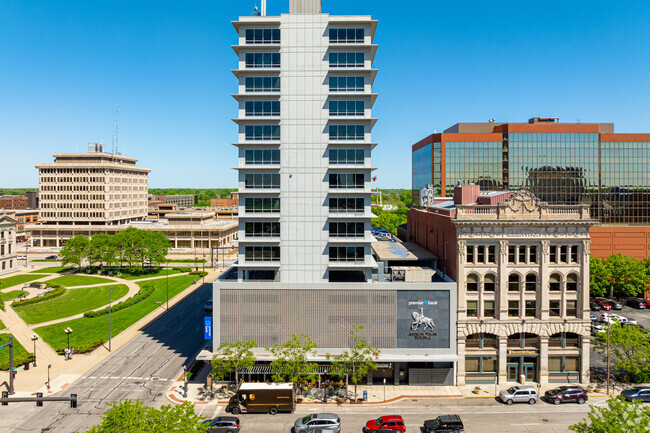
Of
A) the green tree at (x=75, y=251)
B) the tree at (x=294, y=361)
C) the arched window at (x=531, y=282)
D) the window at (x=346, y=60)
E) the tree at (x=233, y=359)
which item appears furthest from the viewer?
the green tree at (x=75, y=251)

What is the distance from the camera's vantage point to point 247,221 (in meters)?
55.4

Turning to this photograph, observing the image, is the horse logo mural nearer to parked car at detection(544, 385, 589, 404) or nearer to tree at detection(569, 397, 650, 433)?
parked car at detection(544, 385, 589, 404)

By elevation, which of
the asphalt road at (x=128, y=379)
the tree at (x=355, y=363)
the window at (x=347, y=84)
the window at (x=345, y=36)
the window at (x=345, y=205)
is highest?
the window at (x=345, y=36)

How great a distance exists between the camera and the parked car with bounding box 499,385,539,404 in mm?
47688

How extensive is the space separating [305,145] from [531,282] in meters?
34.4

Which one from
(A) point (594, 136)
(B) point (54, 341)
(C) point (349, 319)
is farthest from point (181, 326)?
(A) point (594, 136)

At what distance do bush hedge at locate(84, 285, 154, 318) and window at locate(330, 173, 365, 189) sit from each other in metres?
58.3

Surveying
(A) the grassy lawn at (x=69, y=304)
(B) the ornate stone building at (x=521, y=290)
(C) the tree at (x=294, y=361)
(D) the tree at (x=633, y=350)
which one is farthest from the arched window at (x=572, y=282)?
(A) the grassy lawn at (x=69, y=304)

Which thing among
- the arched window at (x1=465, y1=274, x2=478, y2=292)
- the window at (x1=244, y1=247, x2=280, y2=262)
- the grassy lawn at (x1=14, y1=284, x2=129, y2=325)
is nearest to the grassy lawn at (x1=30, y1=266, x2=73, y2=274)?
the grassy lawn at (x1=14, y1=284, x2=129, y2=325)

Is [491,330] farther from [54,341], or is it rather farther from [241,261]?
[54,341]

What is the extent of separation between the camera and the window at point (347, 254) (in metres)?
54.9

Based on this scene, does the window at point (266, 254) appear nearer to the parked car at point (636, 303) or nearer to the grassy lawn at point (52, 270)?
the parked car at point (636, 303)

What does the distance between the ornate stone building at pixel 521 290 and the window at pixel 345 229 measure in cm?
1213

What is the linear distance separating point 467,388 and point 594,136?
93332 mm
